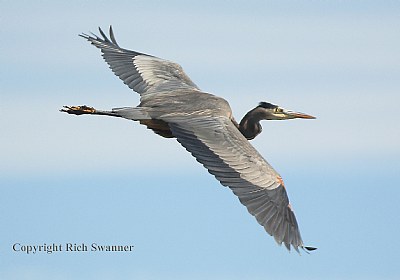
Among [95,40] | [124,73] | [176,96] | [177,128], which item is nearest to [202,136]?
[177,128]

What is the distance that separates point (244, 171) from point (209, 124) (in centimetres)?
135

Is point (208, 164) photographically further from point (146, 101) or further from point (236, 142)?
point (146, 101)

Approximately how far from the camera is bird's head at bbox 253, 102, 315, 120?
56.9 feet

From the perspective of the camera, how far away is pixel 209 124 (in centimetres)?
1564

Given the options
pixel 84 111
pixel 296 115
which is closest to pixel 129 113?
pixel 84 111

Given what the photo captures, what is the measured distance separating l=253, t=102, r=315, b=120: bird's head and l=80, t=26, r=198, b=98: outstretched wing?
1.22 metres

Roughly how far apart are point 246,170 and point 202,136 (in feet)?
3.37

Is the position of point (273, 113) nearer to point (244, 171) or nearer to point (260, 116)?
point (260, 116)

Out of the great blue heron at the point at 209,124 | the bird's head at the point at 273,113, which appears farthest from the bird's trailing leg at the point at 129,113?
the bird's head at the point at 273,113

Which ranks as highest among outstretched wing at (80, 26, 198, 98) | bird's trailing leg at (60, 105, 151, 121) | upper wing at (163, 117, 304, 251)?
outstretched wing at (80, 26, 198, 98)

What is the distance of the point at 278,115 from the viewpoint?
17.5 m

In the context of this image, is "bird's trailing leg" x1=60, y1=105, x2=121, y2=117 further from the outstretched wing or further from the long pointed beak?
the long pointed beak

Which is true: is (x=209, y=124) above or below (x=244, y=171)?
above

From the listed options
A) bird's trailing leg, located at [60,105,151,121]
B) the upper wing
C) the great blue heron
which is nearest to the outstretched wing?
the great blue heron
